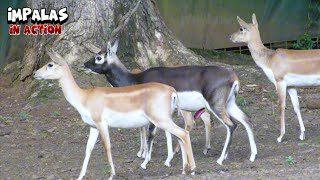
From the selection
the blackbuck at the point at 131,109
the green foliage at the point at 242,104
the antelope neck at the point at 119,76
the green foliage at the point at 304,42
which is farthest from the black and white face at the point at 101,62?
the green foliage at the point at 304,42

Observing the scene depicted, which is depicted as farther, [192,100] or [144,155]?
[144,155]

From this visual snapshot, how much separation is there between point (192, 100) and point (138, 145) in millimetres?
1273

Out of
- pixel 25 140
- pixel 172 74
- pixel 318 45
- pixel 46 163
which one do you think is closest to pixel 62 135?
pixel 25 140

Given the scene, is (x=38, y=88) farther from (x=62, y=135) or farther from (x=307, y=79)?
(x=307, y=79)

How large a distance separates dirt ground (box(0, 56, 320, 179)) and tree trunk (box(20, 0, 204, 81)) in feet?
1.83

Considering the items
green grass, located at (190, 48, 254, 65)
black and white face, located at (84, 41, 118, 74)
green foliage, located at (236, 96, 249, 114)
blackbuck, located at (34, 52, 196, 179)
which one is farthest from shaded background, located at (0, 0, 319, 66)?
blackbuck, located at (34, 52, 196, 179)

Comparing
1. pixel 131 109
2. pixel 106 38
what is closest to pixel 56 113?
pixel 106 38

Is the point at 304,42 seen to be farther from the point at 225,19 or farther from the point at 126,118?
the point at 126,118

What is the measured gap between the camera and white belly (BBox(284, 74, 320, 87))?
9906mm

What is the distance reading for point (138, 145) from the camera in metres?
9.89

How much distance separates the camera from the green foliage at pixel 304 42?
15219mm

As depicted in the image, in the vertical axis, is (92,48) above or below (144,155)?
above

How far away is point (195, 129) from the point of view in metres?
10.7

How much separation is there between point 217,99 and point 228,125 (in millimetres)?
289
